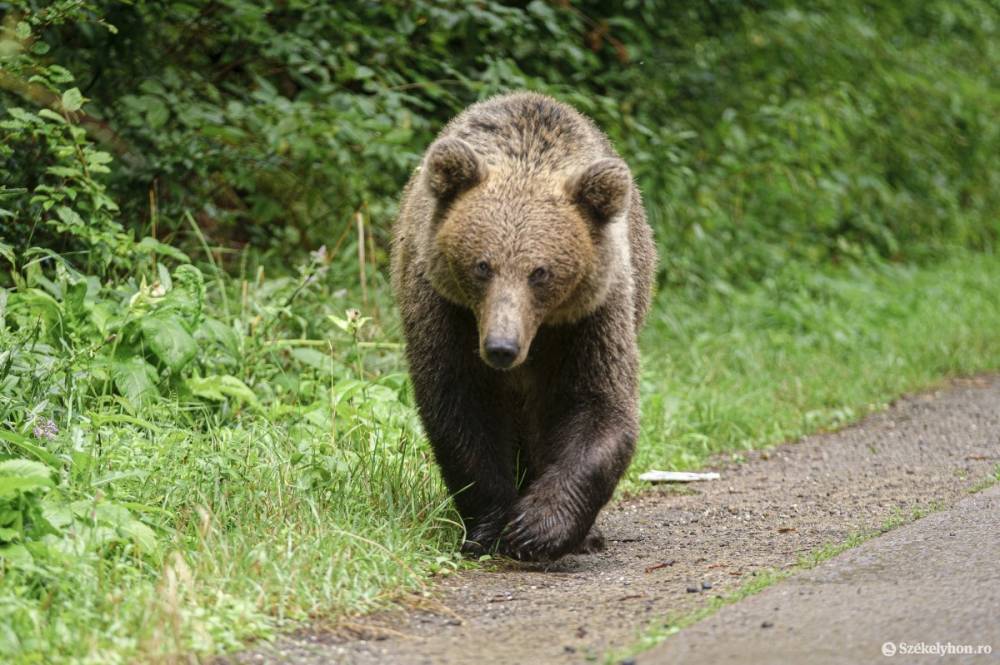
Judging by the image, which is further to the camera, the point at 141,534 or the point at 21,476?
the point at 141,534

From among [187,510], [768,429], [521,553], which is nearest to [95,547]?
[187,510]

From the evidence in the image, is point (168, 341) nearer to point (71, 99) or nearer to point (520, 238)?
point (71, 99)

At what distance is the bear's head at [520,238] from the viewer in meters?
4.87

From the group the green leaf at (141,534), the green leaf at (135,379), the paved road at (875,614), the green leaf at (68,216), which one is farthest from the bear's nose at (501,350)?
the green leaf at (68,216)

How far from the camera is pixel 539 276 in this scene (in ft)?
16.2

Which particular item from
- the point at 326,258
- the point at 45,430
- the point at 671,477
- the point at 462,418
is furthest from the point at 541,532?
the point at 326,258

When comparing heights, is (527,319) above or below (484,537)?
above

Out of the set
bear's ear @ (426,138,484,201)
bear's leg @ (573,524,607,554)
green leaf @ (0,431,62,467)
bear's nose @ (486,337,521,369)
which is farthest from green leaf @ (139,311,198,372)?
bear's leg @ (573,524,607,554)

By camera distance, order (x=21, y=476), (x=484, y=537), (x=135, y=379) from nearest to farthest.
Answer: (x=21, y=476)
(x=484, y=537)
(x=135, y=379)

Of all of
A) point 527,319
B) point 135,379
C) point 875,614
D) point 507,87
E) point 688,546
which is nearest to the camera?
point 875,614

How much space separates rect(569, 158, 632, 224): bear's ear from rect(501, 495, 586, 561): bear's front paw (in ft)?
3.83

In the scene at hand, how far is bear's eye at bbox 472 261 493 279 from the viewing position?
490cm

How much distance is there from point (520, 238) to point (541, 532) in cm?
113

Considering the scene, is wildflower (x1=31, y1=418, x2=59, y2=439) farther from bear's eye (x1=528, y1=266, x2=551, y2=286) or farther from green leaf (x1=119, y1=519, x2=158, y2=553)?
bear's eye (x1=528, y1=266, x2=551, y2=286)
